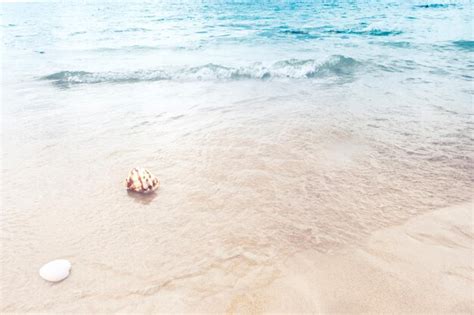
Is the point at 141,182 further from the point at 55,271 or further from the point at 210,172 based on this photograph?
the point at 55,271

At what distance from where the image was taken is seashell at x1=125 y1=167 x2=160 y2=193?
3893 mm

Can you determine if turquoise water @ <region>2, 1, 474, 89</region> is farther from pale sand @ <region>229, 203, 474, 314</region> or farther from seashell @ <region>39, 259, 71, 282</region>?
seashell @ <region>39, 259, 71, 282</region>

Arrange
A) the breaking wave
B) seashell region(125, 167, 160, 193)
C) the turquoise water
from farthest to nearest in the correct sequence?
the turquoise water → the breaking wave → seashell region(125, 167, 160, 193)

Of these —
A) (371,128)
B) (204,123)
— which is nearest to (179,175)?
(204,123)

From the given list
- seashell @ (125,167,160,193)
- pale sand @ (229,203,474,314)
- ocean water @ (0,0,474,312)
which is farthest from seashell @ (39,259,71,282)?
pale sand @ (229,203,474,314)

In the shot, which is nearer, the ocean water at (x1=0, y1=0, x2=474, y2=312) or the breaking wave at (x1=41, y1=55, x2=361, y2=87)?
the ocean water at (x1=0, y1=0, x2=474, y2=312)

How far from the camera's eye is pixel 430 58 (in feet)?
35.6

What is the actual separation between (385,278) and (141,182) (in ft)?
8.46

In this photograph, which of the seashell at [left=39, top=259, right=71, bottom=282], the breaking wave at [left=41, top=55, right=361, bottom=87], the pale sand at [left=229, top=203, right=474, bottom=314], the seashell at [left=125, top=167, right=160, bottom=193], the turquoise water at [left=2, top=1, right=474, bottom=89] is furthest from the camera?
the turquoise water at [left=2, top=1, right=474, bottom=89]

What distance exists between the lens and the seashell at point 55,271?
108 inches

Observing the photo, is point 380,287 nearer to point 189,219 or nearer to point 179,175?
point 189,219

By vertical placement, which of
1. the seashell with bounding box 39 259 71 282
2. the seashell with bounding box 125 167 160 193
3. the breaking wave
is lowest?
the seashell with bounding box 39 259 71 282

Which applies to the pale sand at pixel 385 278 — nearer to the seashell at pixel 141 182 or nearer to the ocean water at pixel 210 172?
the ocean water at pixel 210 172

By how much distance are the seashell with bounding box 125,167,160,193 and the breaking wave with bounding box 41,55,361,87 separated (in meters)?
6.33
